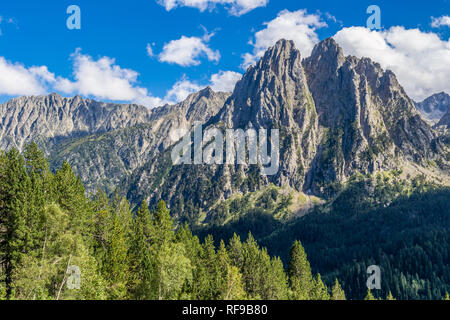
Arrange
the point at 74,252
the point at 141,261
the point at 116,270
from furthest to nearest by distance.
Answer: the point at 141,261
the point at 116,270
the point at 74,252

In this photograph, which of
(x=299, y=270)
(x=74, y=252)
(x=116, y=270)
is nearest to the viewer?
(x=74, y=252)

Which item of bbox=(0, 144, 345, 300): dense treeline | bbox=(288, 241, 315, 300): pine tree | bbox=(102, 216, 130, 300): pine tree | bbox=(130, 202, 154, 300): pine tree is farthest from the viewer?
bbox=(288, 241, 315, 300): pine tree

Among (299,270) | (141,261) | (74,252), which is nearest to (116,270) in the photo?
(141,261)

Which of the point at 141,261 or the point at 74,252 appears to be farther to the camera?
the point at 141,261

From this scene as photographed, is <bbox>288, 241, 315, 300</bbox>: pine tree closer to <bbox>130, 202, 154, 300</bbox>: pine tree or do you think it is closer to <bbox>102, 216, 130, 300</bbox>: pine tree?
<bbox>130, 202, 154, 300</bbox>: pine tree

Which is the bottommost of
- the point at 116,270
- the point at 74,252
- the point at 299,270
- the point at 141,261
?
the point at 299,270

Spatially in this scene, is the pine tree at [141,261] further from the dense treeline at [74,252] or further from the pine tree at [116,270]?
the pine tree at [116,270]

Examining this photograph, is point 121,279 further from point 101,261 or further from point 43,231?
point 43,231

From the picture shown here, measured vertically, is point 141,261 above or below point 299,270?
above

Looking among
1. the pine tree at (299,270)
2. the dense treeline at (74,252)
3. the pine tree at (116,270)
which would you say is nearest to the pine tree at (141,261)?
the dense treeline at (74,252)

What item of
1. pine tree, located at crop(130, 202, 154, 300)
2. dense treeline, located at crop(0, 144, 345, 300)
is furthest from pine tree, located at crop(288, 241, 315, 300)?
pine tree, located at crop(130, 202, 154, 300)

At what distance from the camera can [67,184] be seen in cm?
5609

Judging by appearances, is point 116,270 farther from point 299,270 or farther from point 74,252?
point 299,270
